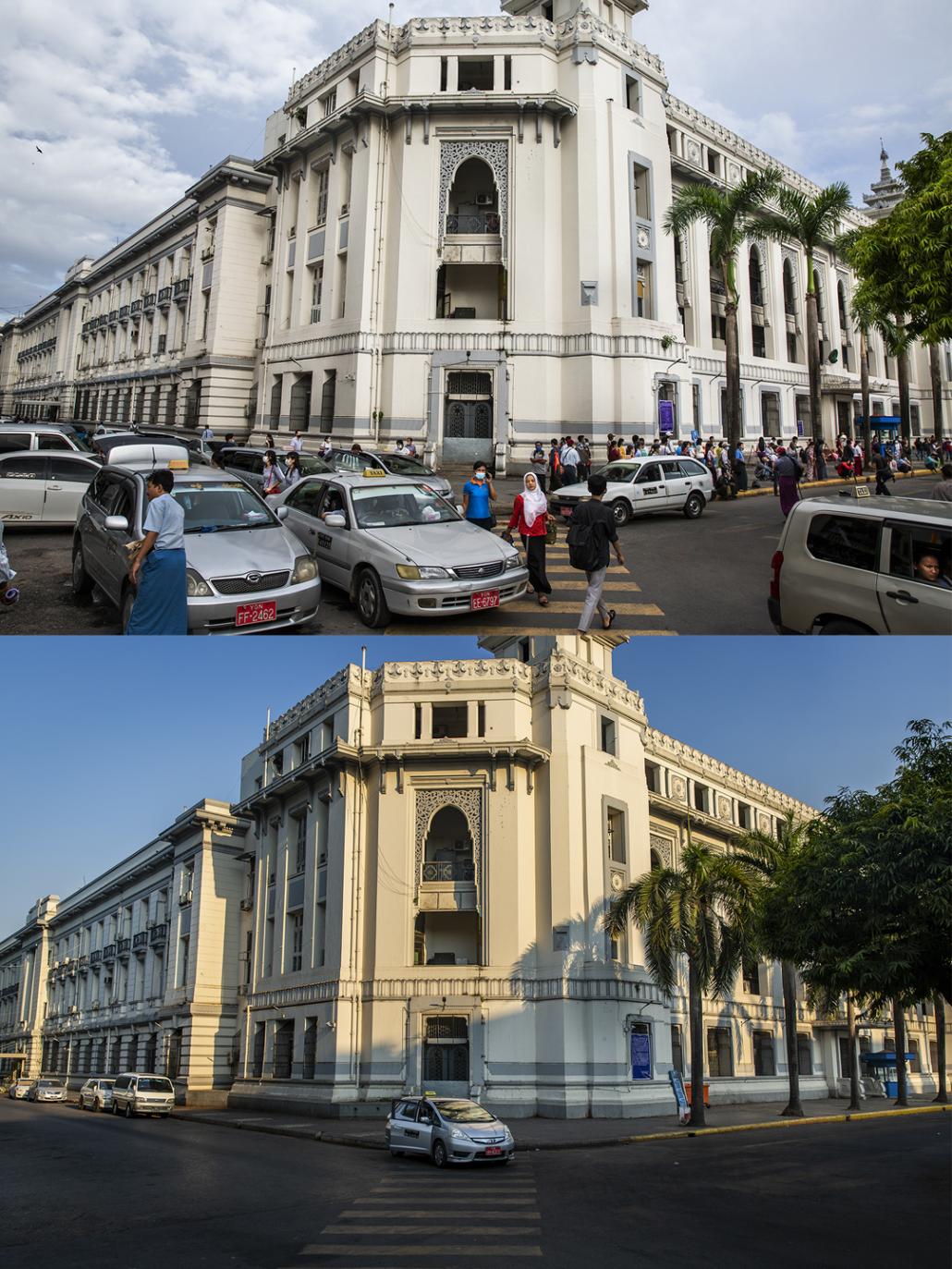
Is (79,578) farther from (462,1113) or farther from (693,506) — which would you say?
(693,506)

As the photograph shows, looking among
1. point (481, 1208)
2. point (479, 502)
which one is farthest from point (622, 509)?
point (481, 1208)

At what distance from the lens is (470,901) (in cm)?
2791

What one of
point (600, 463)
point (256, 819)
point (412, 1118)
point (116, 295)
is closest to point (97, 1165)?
point (412, 1118)

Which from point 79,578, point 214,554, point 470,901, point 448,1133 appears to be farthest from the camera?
point 470,901

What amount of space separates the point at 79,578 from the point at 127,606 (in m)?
3.27

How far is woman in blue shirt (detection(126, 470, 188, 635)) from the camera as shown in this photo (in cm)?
1031

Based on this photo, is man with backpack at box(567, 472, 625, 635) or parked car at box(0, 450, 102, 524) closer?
man with backpack at box(567, 472, 625, 635)

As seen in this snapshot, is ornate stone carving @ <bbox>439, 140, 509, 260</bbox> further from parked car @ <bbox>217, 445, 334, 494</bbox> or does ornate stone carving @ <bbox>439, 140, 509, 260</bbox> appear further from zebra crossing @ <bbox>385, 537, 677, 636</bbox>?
zebra crossing @ <bbox>385, 537, 677, 636</bbox>

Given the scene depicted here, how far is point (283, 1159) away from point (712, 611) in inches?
497

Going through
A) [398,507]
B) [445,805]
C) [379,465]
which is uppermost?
[379,465]

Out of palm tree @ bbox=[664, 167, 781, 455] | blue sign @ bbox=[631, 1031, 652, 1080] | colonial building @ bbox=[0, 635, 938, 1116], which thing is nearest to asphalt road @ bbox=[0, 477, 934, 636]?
colonial building @ bbox=[0, 635, 938, 1116]

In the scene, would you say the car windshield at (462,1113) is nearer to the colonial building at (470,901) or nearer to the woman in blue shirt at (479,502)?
the colonial building at (470,901)

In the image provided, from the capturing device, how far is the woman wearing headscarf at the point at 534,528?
1435 centimetres

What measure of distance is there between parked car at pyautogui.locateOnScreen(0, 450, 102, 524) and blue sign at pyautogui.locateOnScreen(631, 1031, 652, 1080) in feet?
67.8
